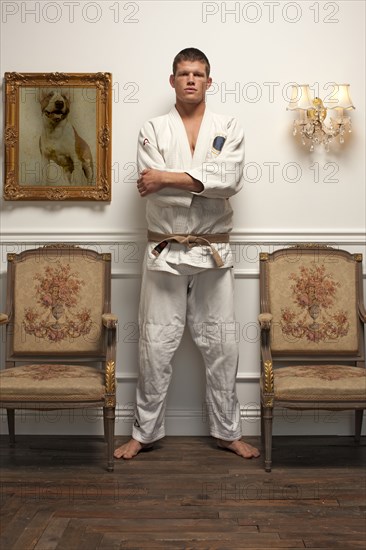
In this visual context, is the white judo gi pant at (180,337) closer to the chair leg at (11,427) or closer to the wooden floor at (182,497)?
the wooden floor at (182,497)

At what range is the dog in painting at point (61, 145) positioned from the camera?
4441mm

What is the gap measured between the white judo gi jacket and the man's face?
122 millimetres

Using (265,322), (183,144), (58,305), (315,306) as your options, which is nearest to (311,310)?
(315,306)

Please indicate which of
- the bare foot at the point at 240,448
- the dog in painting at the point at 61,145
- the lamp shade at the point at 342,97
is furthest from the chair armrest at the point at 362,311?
the dog in painting at the point at 61,145

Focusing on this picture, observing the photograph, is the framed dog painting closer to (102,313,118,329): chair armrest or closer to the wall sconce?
(102,313,118,329): chair armrest

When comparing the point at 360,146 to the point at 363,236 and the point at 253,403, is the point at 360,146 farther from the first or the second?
the point at 253,403

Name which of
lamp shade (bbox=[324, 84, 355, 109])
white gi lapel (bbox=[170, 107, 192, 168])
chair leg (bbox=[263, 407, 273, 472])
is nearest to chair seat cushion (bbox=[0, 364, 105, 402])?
chair leg (bbox=[263, 407, 273, 472])

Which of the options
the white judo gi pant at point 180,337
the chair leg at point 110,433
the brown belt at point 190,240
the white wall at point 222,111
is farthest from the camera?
the white wall at point 222,111

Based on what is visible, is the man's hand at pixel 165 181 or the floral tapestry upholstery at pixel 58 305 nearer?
the man's hand at pixel 165 181

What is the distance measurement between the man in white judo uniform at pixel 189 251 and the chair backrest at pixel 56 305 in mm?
279

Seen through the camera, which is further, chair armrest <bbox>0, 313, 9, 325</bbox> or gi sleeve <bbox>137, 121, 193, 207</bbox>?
chair armrest <bbox>0, 313, 9, 325</bbox>

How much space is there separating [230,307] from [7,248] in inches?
56.3

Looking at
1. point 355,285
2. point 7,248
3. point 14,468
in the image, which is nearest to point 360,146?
point 355,285

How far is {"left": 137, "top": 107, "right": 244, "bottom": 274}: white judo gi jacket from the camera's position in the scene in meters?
3.96
